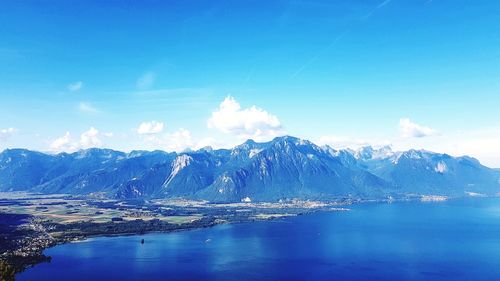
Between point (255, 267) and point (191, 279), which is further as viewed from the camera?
point (255, 267)

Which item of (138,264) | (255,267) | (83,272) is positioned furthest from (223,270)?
(83,272)

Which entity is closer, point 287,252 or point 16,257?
point 16,257

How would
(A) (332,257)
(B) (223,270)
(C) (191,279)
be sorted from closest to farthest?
1. (C) (191,279)
2. (B) (223,270)
3. (A) (332,257)

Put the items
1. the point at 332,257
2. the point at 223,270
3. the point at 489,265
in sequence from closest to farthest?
the point at 223,270 < the point at 489,265 < the point at 332,257

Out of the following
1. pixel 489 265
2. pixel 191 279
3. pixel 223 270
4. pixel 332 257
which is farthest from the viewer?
pixel 332 257

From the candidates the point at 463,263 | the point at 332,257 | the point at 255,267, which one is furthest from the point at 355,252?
the point at 255,267

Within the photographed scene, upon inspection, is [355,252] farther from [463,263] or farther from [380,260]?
[463,263]

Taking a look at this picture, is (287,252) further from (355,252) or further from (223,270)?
(223,270)

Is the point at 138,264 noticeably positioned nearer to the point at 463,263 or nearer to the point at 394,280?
the point at 394,280
